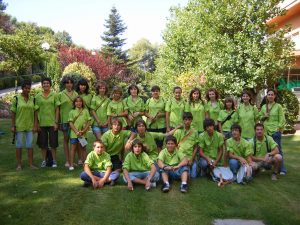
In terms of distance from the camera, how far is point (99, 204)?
5.39 meters

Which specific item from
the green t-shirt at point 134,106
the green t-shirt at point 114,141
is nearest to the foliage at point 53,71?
the green t-shirt at point 134,106

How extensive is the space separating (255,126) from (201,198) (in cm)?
221

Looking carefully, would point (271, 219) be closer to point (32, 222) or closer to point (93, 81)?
point (32, 222)

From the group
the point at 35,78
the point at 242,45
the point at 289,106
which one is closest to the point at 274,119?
the point at 242,45

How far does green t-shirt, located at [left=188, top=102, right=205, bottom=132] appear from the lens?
24.8ft

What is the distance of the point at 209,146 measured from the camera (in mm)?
6977

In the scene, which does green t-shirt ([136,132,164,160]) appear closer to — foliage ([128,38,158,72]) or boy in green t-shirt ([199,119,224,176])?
boy in green t-shirt ([199,119,224,176])

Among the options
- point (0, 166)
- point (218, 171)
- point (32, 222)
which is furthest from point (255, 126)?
point (0, 166)

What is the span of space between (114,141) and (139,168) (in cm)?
84

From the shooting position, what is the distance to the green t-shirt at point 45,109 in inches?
287

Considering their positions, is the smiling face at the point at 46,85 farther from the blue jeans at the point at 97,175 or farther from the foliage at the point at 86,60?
the foliage at the point at 86,60

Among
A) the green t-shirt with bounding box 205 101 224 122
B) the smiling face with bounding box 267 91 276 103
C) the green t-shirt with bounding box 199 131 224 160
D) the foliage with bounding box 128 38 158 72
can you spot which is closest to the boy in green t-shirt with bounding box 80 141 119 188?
the green t-shirt with bounding box 199 131 224 160

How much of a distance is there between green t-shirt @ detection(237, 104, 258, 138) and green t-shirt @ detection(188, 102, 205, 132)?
0.76 metres

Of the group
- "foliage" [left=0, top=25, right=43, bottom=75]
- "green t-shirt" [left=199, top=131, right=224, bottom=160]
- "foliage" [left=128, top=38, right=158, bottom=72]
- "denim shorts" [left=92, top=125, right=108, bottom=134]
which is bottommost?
"green t-shirt" [left=199, top=131, right=224, bottom=160]
